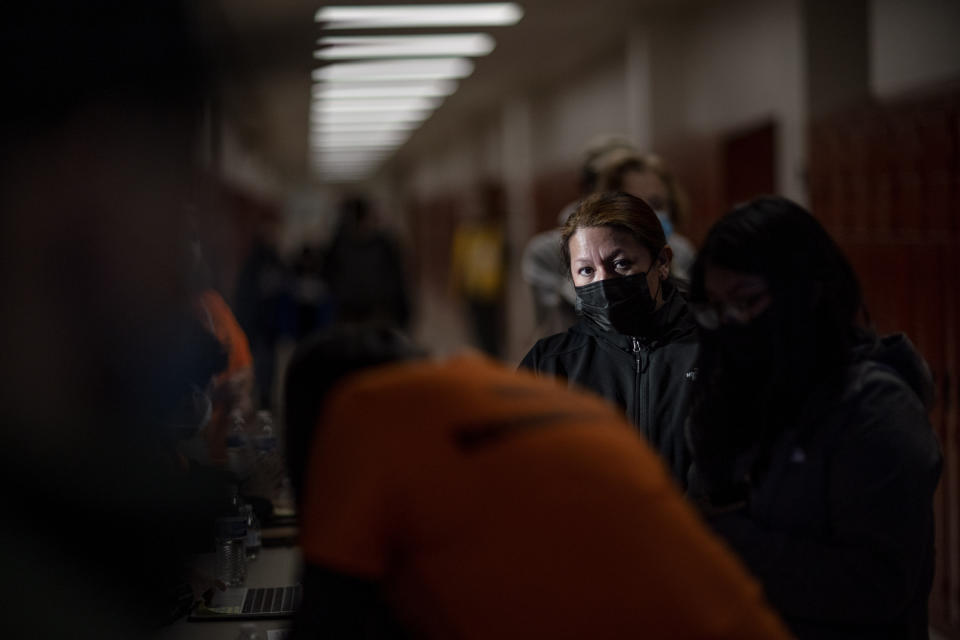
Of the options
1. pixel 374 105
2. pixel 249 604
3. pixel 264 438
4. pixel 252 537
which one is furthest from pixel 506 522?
pixel 374 105

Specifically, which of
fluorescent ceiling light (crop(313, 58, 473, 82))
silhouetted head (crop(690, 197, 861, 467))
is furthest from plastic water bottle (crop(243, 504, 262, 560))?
fluorescent ceiling light (crop(313, 58, 473, 82))

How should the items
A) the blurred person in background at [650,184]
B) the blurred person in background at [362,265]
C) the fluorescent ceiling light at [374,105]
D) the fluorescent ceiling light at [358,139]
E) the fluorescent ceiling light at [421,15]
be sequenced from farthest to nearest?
the fluorescent ceiling light at [358,139]
the fluorescent ceiling light at [374,105]
the blurred person in background at [362,265]
the fluorescent ceiling light at [421,15]
the blurred person in background at [650,184]

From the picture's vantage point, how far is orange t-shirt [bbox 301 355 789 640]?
1049 mm

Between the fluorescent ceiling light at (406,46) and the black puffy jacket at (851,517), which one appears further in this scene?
the fluorescent ceiling light at (406,46)

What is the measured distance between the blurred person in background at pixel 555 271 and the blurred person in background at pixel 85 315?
3.28 metres

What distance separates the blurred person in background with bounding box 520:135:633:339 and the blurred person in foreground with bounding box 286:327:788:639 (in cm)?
285

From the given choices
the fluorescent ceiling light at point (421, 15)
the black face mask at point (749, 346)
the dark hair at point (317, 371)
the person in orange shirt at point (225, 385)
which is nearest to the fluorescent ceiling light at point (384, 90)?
the fluorescent ceiling light at point (421, 15)

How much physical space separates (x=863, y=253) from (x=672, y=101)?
163 inches

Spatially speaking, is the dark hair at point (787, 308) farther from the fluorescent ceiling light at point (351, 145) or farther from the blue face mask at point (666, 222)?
the fluorescent ceiling light at point (351, 145)

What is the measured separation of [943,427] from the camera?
4.04 m

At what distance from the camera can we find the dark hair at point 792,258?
5.82 ft

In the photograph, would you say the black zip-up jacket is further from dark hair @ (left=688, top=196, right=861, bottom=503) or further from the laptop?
the laptop

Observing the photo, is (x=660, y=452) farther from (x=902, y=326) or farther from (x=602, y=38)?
(x=602, y=38)

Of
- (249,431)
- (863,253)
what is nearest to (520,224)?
(863,253)
